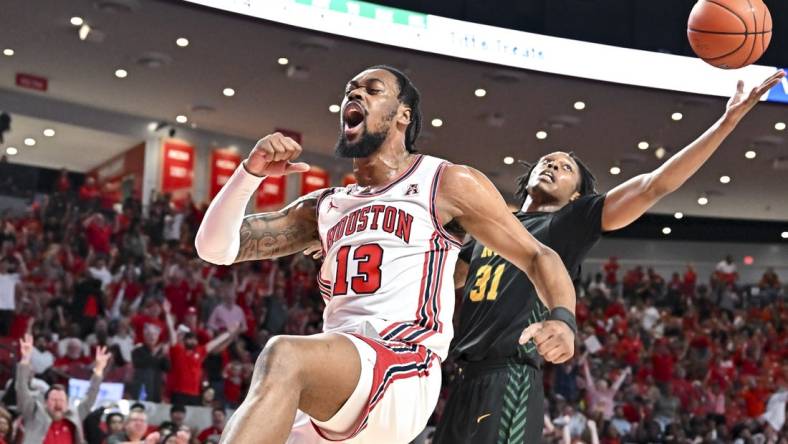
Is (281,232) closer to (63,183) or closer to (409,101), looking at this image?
(409,101)

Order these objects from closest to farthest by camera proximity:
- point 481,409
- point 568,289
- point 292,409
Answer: point 292,409
point 568,289
point 481,409

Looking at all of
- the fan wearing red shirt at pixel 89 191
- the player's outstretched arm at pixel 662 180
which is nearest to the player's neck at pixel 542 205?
the player's outstretched arm at pixel 662 180

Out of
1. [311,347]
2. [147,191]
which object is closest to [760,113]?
[147,191]

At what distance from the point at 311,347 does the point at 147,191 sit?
16738 millimetres

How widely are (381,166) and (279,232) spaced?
1.66 ft

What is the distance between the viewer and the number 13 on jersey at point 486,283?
4863mm

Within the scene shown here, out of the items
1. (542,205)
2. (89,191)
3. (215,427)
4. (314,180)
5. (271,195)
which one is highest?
(314,180)

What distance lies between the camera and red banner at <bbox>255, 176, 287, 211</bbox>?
66.6 ft

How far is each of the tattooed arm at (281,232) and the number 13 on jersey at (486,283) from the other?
94cm

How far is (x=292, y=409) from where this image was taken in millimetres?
3158

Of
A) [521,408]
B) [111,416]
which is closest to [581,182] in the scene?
[521,408]

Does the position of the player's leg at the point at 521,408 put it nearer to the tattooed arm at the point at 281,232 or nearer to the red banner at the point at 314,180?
the tattooed arm at the point at 281,232

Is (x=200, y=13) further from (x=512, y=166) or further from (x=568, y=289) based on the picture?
(x=568, y=289)

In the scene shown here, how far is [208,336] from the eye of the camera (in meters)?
12.4
